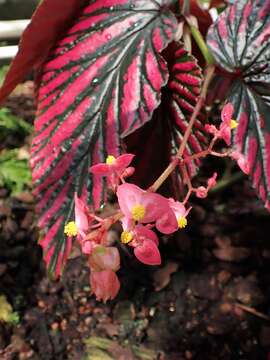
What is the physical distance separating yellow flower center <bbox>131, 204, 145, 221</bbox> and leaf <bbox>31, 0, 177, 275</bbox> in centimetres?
24

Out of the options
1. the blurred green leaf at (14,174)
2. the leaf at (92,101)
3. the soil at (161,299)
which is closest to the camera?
the leaf at (92,101)

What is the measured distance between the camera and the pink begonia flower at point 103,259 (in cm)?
54

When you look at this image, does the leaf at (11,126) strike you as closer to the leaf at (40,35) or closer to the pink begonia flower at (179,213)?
the leaf at (40,35)

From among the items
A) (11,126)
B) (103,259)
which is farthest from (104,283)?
(11,126)

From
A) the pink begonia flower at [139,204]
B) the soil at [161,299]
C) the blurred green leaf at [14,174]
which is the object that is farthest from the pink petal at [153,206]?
the blurred green leaf at [14,174]

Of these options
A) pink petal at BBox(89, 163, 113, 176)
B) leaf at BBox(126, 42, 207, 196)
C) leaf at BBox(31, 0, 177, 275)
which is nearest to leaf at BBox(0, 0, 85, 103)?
leaf at BBox(31, 0, 177, 275)

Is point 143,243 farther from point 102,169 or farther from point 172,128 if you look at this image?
point 172,128

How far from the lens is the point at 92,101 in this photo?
799 mm

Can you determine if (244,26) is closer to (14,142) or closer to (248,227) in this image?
(248,227)

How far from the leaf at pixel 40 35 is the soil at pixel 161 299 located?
447 mm

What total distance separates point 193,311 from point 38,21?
2.12ft

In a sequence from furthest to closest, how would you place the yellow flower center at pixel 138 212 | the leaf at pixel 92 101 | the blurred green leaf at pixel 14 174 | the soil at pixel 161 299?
the blurred green leaf at pixel 14 174
the soil at pixel 161 299
the leaf at pixel 92 101
the yellow flower center at pixel 138 212

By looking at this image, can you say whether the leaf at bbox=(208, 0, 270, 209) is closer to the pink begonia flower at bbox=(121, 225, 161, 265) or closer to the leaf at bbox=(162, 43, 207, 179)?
the leaf at bbox=(162, 43, 207, 179)

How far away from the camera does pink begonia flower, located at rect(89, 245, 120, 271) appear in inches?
21.1
